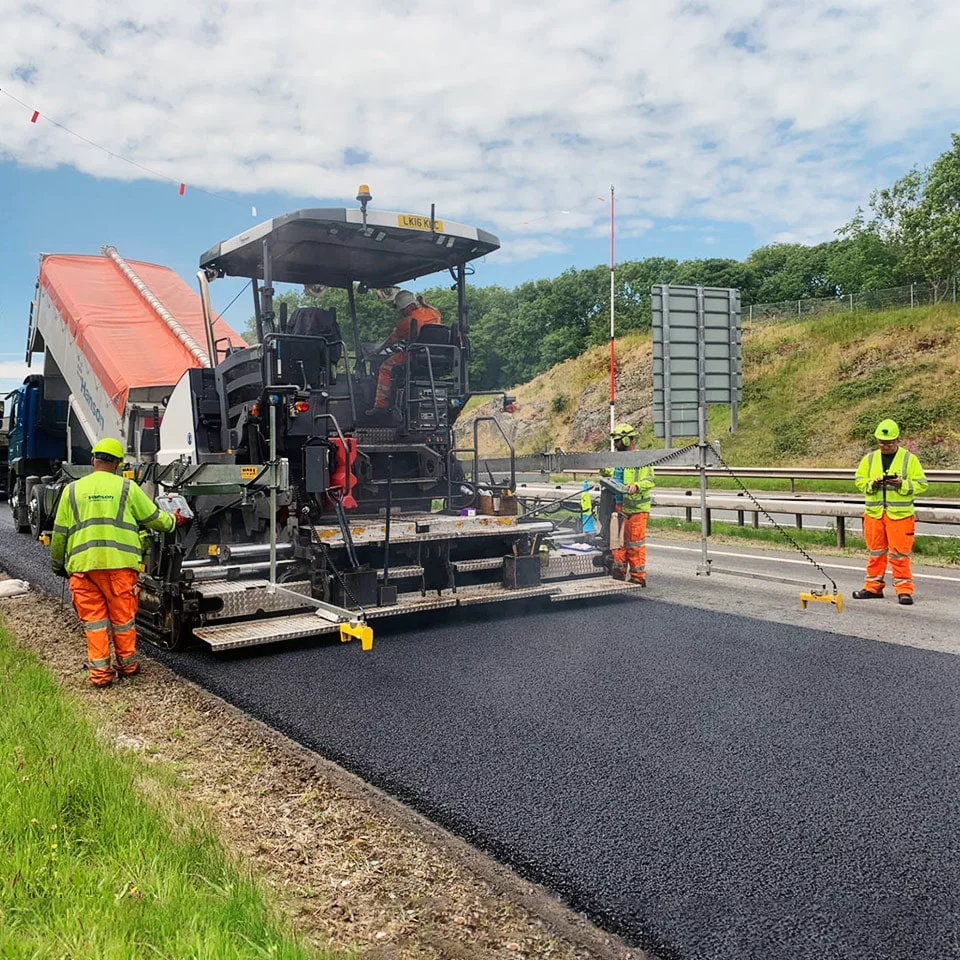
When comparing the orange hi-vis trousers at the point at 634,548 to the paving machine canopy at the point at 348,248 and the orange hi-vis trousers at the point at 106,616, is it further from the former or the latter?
the orange hi-vis trousers at the point at 106,616

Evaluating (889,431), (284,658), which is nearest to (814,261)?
(889,431)

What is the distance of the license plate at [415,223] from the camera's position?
6.26 m

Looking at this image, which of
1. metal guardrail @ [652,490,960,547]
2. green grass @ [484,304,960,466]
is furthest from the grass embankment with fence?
metal guardrail @ [652,490,960,547]

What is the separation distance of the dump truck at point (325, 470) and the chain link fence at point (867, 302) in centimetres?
2756

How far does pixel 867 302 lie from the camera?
3142 centimetres

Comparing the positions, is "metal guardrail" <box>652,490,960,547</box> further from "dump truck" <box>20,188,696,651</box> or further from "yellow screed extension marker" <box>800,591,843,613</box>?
"dump truck" <box>20,188,696,651</box>

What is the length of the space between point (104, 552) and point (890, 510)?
20.2 ft

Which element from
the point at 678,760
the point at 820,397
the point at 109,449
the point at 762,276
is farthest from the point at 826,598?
the point at 762,276

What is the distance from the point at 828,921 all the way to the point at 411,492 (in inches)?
195

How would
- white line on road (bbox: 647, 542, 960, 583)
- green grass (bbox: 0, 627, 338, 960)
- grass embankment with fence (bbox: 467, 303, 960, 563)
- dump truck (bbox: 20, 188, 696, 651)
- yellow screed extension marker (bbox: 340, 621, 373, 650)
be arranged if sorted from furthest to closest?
grass embankment with fence (bbox: 467, 303, 960, 563), white line on road (bbox: 647, 542, 960, 583), dump truck (bbox: 20, 188, 696, 651), yellow screed extension marker (bbox: 340, 621, 373, 650), green grass (bbox: 0, 627, 338, 960)

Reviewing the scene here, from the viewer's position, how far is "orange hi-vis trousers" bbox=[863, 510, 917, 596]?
23.7 ft

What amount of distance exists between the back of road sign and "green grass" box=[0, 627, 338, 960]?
5693mm

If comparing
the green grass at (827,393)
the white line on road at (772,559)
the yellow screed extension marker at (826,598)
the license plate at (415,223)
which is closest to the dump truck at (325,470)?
the license plate at (415,223)

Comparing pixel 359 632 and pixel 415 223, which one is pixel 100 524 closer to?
pixel 359 632
